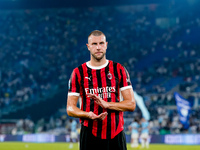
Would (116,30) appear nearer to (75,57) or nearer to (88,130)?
(75,57)

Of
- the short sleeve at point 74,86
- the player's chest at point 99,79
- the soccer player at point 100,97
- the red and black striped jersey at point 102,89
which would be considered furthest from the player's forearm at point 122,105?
the short sleeve at point 74,86

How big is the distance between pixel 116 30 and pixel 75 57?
493 cm

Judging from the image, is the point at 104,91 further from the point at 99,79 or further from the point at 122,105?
the point at 122,105

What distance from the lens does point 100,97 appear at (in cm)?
400

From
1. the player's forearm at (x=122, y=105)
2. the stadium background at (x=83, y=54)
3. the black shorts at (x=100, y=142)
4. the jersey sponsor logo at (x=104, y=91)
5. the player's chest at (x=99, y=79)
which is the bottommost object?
the black shorts at (x=100, y=142)

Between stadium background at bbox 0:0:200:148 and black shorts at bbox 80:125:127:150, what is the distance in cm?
2028

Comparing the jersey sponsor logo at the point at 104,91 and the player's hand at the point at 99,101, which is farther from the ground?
the jersey sponsor logo at the point at 104,91

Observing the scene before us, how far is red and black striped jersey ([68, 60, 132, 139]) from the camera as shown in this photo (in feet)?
13.2

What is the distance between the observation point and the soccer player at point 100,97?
400cm

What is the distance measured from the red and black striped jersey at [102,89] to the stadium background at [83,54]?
66.6 ft

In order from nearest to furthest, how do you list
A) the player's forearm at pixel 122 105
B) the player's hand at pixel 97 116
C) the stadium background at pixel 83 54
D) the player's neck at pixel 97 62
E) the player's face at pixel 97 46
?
the player's hand at pixel 97 116
the player's forearm at pixel 122 105
the player's face at pixel 97 46
the player's neck at pixel 97 62
the stadium background at pixel 83 54

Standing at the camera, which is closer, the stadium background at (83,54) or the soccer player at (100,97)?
the soccer player at (100,97)

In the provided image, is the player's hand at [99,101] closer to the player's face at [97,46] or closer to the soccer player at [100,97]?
the soccer player at [100,97]

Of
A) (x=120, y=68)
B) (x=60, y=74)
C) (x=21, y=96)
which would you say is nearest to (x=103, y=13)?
(x=60, y=74)
